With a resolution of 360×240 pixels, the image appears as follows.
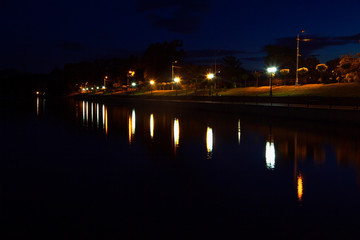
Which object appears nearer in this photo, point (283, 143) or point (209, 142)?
point (283, 143)

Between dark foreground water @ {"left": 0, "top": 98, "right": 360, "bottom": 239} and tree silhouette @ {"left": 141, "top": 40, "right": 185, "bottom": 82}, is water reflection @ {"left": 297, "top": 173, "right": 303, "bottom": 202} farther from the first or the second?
tree silhouette @ {"left": 141, "top": 40, "right": 185, "bottom": 82}

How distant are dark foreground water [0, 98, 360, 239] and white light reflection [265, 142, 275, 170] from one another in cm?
3

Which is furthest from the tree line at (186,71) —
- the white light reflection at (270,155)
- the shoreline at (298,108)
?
the white light reflection at (270,155)

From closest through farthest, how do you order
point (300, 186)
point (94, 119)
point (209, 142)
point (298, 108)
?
point (300, 186) < point (209, 142) < point (298, 108) < point (94, 119)

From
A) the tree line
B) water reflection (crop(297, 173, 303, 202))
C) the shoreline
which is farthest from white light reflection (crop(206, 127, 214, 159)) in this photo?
the tree line

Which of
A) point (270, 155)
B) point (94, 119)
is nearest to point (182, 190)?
point (270, 155)

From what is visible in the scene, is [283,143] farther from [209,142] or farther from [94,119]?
[94,119]

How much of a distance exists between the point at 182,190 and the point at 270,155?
481cm

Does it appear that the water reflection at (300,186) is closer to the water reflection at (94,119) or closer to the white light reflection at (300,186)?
the white light reflection at (300,186)

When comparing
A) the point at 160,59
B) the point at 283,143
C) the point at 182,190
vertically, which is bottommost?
the point at 182,190

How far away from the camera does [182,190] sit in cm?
737

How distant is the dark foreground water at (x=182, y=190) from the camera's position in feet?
17.8

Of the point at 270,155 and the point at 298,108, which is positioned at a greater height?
the point at 298,108

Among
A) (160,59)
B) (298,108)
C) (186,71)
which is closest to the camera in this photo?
(298,108)
